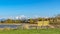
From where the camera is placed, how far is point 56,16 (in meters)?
43.3

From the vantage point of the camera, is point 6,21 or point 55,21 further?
point 6,21

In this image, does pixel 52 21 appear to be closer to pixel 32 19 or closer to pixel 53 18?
pixel 53 18

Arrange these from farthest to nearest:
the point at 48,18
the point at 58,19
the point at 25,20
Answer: the point at 25,20, the point at 48,18, the point at 58,19

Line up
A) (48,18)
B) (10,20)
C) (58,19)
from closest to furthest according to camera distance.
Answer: (58,19) < (48,18) < (10,20)

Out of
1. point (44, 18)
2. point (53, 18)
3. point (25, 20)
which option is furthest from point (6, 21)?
point (53, 18)

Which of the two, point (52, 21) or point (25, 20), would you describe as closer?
point (52, 21)

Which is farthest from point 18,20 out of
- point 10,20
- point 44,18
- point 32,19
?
point 44,18

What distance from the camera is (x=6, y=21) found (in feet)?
175

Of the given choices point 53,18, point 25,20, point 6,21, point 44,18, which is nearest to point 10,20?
point 6,21

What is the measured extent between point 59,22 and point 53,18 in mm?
3448

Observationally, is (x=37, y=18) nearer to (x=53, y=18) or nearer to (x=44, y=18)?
(x=44, y=18)

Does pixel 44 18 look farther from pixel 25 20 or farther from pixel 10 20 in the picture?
pixel 10 20

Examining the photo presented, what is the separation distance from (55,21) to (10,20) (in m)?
17.6

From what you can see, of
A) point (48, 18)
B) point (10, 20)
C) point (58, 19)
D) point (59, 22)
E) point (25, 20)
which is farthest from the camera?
point (10, 20)
